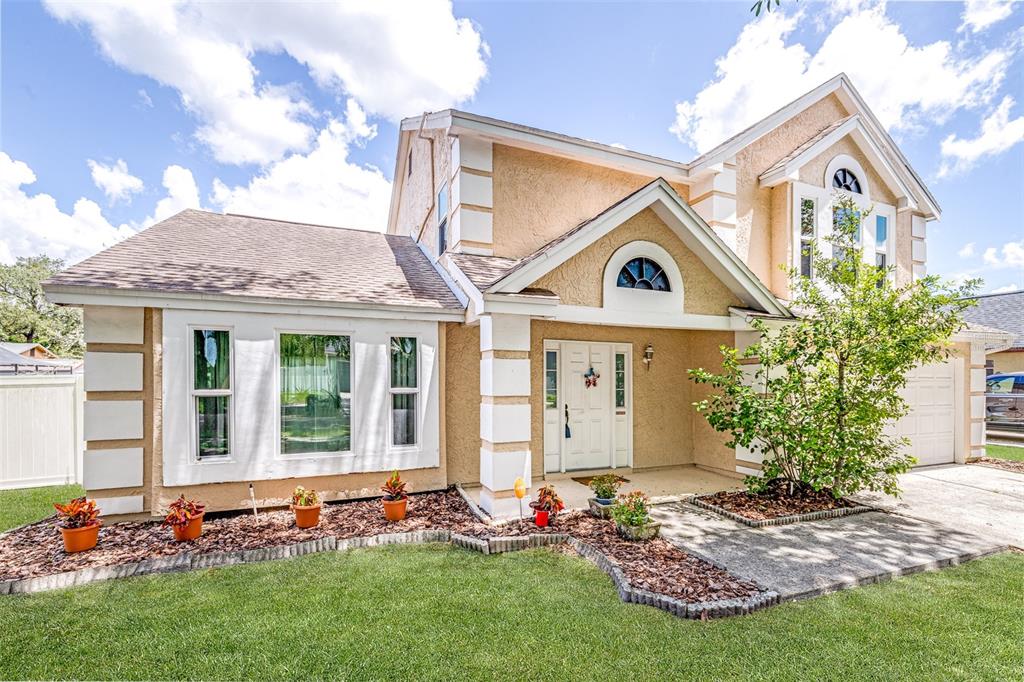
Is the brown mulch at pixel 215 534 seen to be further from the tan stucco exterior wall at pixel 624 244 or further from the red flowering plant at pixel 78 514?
the tan stucco exterior wall at pixel 624 244

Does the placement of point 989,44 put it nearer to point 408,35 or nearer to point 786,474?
point 786,474

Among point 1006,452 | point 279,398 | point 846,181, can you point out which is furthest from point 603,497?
point 1006,452

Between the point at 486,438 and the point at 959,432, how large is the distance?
12597 millimetres

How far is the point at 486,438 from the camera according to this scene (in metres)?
6.81

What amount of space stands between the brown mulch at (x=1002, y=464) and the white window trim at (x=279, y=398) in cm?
1489

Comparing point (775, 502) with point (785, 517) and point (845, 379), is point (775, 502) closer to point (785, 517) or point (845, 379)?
point (785, 517)

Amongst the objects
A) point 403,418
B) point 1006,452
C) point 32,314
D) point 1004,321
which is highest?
point 32,314

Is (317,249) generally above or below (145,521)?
above

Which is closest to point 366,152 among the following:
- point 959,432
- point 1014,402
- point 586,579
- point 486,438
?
point 486,438

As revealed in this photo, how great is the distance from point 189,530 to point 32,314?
4534cm

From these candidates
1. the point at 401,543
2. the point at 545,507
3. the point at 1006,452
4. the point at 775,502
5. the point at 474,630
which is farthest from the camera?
the point at 1006,452

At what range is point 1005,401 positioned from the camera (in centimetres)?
1595

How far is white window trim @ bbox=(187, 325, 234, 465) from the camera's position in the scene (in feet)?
21.3

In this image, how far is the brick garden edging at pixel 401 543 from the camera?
4.23 metres
